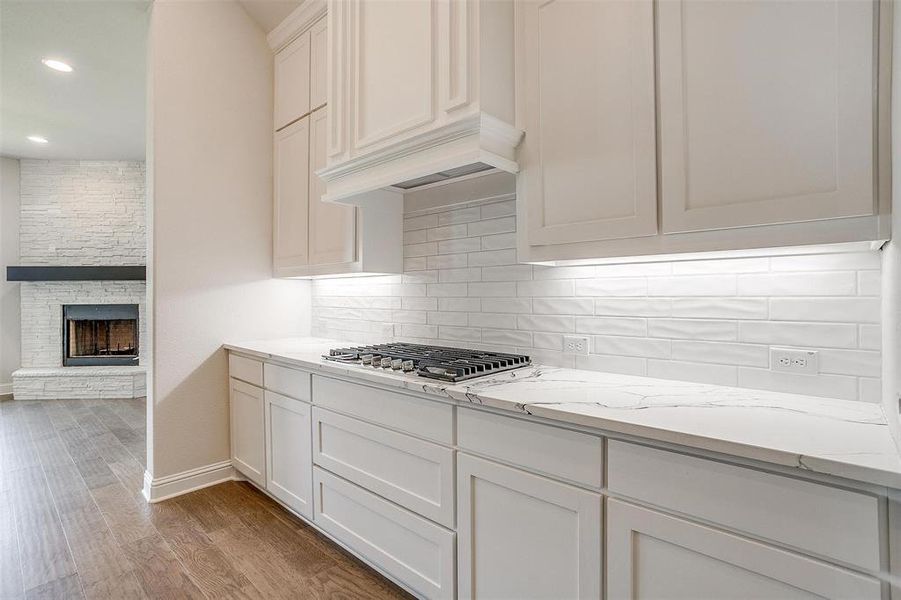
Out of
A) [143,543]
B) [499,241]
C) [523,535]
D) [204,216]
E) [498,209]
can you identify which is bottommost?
[143,543]

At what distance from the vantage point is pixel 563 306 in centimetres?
195

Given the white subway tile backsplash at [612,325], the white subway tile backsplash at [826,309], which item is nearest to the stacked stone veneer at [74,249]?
the white subway tile backsplash at [612,325]

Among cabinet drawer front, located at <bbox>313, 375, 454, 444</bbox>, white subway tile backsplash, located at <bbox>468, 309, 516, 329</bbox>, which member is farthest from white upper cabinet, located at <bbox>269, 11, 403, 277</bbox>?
cabinet drawer front, located at <bbox>313, 375, 454, 444</bbox>

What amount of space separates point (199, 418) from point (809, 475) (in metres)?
3.17

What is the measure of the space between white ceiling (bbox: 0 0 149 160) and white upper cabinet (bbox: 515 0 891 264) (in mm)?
2949

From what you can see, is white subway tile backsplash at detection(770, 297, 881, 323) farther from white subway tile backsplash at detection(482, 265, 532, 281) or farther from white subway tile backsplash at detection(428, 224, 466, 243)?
white subway tile backsplash at detection(428, 224, 466, 243)

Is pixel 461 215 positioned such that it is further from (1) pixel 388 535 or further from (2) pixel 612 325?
(1) pixel 388 535

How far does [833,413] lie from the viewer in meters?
1.19

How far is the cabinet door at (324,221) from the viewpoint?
254 centimetres

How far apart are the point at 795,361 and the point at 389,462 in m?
1.46

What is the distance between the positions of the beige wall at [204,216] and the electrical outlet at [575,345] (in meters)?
2.24

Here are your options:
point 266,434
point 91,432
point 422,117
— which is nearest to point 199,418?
point 266,434

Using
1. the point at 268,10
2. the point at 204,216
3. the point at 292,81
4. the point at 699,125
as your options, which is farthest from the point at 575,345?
the point at 268,10

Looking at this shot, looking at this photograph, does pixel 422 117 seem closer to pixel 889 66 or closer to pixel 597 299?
pixel 597 299
